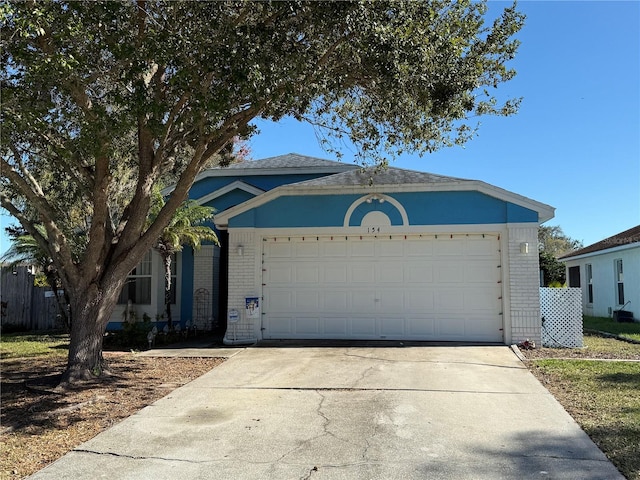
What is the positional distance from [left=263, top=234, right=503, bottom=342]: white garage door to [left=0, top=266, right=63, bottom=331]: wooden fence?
9.68 meters

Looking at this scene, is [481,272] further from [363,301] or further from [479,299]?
[363,301]

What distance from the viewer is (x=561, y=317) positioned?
11484 millimetres

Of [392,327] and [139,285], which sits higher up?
[139,285]

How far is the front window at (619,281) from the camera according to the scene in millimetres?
18109

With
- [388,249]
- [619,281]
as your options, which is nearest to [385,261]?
[388,249]

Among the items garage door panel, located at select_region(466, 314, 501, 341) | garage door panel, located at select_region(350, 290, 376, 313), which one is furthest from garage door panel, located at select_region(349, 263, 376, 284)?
garage door panel, located at select_region(466, 314, 501, 341)

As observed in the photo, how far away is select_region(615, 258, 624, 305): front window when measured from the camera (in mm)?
18109

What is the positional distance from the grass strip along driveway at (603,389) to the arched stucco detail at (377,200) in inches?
152

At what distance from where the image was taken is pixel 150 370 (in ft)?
30.3

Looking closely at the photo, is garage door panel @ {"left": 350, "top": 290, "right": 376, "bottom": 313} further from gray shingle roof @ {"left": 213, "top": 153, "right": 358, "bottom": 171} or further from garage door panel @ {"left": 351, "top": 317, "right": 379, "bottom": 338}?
gray shingle roof @ {"left": 213, "top": 153, "right": 358, "bottom": 171}

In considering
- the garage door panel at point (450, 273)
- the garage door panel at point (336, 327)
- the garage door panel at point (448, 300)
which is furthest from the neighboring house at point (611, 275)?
the garage door panel at point (336, 327)

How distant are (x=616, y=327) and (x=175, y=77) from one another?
1498 cm

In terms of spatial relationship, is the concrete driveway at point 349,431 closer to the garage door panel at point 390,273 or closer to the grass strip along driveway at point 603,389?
the grass strip along driveway at point 603,389

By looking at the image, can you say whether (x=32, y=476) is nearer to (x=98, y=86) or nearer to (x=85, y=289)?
(x=85, y=289)
